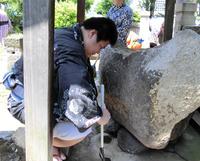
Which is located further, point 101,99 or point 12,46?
point 12,46

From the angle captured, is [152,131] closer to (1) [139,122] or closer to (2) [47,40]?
(1) [139,122]

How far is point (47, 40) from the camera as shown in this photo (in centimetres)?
209

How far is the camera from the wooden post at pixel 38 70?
6.81 feet

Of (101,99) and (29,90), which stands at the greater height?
(29,90)

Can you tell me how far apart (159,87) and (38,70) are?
90 centimetres

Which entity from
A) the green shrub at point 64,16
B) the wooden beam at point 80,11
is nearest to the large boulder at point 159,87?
the wooden beam at point 80,11

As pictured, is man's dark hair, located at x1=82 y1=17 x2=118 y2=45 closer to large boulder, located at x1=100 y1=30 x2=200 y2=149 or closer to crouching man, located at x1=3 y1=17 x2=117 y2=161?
crouching man, located at x1=3 y1=17 x2=117 y2=161

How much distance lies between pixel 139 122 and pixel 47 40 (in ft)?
3.69

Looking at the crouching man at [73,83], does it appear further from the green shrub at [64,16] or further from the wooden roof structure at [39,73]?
the green shrub at [64,16]

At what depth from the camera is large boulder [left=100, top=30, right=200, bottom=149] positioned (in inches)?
100

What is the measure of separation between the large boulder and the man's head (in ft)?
1.10

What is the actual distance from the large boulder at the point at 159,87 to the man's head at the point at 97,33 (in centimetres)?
33

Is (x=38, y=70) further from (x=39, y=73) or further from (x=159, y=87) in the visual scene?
(x=159, y=87)

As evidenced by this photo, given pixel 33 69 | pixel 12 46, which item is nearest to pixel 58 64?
pixel 33 69
